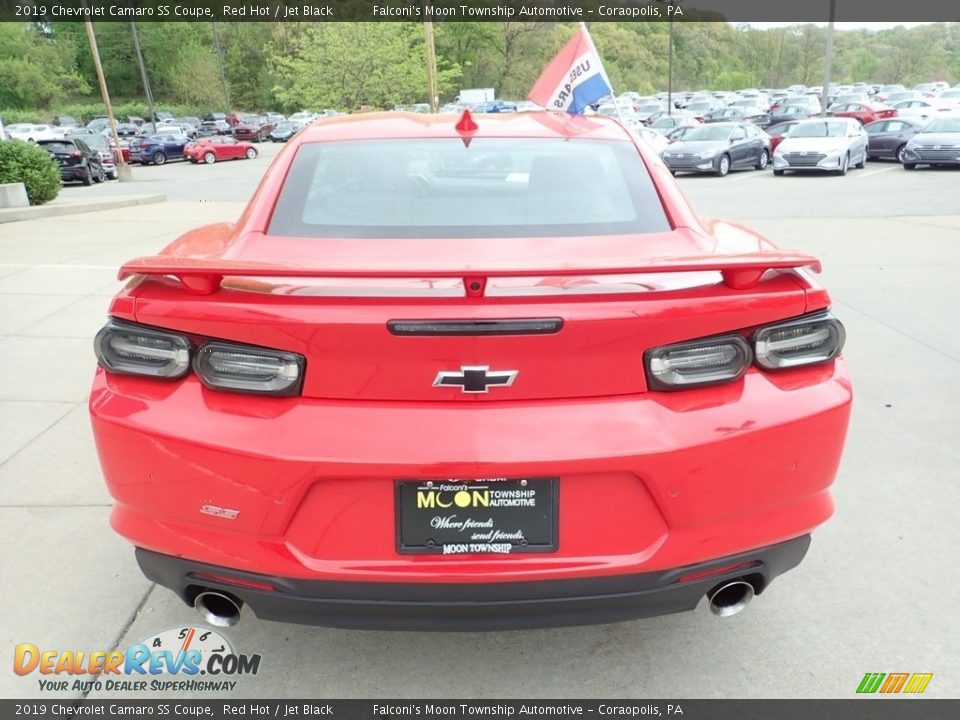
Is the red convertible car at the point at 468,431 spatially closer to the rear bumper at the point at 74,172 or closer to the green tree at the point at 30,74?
the rear bumper at the point at 74,172

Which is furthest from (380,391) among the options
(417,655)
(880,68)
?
(880,68)

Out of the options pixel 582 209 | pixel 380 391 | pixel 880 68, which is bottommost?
pixel 880 68

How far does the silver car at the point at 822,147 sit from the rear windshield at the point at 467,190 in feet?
63.4

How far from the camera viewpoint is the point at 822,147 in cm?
2011

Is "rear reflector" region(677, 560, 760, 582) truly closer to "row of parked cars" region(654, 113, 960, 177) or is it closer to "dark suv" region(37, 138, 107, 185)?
"row of parked cars" region(654, 113, 960, 177)

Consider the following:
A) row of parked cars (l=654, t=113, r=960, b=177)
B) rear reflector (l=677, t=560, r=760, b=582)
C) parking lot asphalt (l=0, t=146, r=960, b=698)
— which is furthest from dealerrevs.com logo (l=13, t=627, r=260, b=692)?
row of parked cars (l=654, t=113, r=960, b=177)

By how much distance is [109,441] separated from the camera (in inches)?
79.3

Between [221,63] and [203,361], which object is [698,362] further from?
[221,63]

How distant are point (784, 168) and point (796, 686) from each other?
20.5 meters

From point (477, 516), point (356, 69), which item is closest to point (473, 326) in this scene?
point (477, 516)

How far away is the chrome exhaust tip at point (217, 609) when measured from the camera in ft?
7.00

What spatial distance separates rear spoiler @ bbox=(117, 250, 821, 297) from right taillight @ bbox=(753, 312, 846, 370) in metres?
0.15

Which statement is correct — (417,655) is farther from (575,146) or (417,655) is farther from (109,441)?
(575,146)

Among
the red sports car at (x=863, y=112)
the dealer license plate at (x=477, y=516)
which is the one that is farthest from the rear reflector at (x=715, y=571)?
the red sports car at (x=863, y=112)
